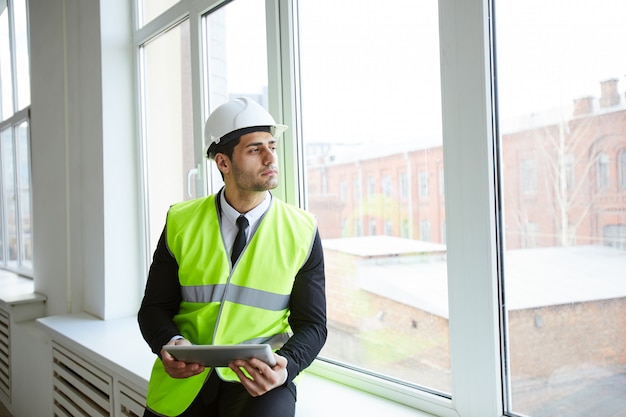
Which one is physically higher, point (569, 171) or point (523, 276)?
point (569, 171)

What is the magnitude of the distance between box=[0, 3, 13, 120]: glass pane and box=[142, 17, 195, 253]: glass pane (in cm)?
265

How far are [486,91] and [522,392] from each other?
32.3 inches

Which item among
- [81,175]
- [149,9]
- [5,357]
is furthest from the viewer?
[5,357]

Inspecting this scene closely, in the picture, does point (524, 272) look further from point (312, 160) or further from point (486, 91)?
point (312, 160)

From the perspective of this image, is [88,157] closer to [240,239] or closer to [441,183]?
[240,239]

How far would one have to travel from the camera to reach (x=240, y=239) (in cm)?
157

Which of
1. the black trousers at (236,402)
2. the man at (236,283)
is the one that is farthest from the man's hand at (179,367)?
the black trousers at (236,402)

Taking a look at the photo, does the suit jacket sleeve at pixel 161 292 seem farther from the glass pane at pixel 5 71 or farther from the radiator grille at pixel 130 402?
the glass pane at pixel 5 71

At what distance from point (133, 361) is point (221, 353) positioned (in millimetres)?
1274

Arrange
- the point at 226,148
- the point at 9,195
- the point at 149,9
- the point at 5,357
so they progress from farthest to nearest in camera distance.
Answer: the point at 9,195, the point at 5,357, the point at 149,9, the point at 226,148

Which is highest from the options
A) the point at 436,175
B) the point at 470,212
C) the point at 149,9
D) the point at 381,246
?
the point at 149,9

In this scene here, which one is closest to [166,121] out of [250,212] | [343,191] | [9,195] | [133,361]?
[133,361]

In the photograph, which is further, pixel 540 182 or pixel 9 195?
pixel 9 195

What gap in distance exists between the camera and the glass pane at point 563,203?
1162 mm
